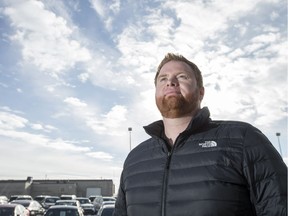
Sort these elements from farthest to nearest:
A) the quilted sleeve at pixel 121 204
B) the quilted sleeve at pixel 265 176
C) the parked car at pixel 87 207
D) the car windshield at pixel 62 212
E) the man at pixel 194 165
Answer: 1. the parked car at pixel 87 207
2. the car windshield at pixel 62 212
3. the quilted sleeve at pixel 121 204
4. the man at pixel 194 165
5. the quilted sleeve at pixel 265 176

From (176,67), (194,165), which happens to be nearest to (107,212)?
(176,67)

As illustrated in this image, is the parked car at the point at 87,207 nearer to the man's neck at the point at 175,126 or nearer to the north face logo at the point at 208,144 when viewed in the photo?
the man's neck at the point at 175,126

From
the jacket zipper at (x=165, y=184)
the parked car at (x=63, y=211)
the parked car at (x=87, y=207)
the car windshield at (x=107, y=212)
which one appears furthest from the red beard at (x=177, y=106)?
the parked car at (x=87, y=207)

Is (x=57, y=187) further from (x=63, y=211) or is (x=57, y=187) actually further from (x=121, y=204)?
(x=121, y=204)

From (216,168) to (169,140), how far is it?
0.59 metres

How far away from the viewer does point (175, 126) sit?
284 centimetres

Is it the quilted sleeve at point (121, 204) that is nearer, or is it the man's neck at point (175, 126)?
the man's neck at point (175, 126)

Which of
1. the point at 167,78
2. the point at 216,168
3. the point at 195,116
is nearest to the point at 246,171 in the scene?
the point at 216,168

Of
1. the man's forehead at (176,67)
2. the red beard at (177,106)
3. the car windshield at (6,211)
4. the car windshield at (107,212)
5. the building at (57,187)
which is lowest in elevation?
the car windshield at (107,212)

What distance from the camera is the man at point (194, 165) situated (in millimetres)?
2189

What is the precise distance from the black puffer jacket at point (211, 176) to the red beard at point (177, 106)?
12 centimetres

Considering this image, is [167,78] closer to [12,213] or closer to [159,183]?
[159,183]

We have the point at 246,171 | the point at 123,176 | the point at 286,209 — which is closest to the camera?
the point at 286,209

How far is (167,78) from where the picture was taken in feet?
9.70
